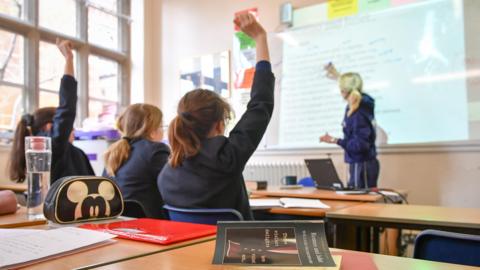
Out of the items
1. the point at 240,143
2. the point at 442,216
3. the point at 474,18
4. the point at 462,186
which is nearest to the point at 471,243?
the point at 442,216

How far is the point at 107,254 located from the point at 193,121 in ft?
2.69

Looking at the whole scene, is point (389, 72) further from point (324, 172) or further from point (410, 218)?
point (410, 218)

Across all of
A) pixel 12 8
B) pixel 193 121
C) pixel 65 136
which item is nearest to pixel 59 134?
pixel 65 136

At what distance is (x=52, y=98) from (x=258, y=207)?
345 centimetres

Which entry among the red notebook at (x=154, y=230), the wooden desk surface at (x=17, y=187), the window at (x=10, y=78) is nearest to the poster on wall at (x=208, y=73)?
the window at (x=10, y=78)

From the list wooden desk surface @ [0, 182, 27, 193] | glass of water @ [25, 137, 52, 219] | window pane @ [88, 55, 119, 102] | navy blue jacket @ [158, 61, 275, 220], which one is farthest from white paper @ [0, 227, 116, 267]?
window pane @ [88, 55, 119, 102]

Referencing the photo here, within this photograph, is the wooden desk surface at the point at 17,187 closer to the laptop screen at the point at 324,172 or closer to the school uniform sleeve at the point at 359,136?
the laptop screen at the point at 324,172

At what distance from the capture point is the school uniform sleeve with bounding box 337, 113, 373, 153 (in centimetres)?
330

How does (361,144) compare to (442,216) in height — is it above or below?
above

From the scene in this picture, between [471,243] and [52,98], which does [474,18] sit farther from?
[52,98]

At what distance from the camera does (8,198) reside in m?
1.37

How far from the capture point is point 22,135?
7.97ft

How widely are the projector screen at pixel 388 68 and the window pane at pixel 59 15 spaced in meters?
2.38

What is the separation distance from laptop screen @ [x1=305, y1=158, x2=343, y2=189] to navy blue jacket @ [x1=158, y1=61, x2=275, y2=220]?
4.23 feet
